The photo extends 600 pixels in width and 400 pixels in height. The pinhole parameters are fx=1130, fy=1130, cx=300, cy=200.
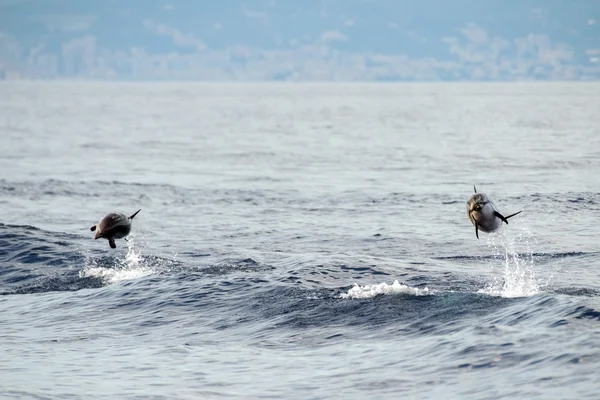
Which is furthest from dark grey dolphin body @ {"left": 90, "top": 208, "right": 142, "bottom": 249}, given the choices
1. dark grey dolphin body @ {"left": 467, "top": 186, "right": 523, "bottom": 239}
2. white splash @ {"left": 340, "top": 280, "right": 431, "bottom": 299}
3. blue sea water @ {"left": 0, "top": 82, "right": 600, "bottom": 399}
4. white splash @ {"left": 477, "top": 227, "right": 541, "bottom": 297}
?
white splash @ {"left": 477, "top": 227, "right": 541, "bottom": 297}

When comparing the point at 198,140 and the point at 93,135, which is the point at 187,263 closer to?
the point at 198,140

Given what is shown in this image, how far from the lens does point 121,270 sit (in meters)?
31.7

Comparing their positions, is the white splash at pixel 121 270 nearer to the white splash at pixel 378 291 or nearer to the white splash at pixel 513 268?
the white splash at pixel 378 291

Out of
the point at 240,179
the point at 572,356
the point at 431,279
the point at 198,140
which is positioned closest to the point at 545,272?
the point at 431,279

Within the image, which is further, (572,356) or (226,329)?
(226,329)

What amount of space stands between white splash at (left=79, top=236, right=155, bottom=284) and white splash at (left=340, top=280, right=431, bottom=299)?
21.9 ft

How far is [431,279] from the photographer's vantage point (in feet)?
94.5

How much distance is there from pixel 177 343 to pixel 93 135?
8347 cm

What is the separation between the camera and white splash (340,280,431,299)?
2642cm

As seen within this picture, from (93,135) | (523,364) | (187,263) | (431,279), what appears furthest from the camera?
(93,135)

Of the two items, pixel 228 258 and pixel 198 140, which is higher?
pixel 198 140

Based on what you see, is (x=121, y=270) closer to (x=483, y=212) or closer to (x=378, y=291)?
(x=378, y=291)

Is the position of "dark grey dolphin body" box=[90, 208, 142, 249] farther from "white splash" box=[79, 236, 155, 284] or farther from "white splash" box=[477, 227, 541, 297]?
"white splash" box=[477, 227, 541, 297]

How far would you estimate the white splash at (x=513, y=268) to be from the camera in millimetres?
26500
